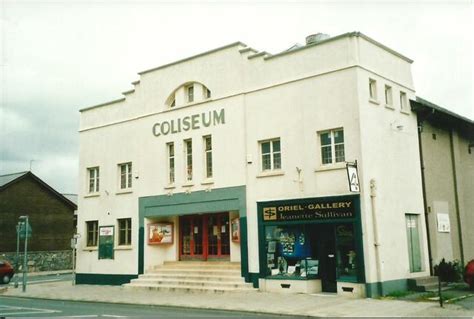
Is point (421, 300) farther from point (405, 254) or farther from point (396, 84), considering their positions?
point (396, 84)

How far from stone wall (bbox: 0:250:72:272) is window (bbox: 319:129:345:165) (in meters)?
30.7

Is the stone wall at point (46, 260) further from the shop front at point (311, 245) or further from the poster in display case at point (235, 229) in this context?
the shop front at point (311, 245)

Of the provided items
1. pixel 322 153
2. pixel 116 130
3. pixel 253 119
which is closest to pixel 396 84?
pixel 322 153

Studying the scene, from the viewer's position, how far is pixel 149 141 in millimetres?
25297

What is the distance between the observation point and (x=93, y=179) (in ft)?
92.6

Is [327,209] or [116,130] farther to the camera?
[116,130]

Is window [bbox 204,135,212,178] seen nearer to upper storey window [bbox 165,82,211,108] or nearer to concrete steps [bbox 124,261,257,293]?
upper storey window [bbox 165,82,211,108]

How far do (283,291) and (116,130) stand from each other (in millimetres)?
12665

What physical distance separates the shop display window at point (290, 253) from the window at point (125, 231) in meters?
8.46

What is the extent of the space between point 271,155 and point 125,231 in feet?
30.9

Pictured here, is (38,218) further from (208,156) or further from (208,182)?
(208,182)

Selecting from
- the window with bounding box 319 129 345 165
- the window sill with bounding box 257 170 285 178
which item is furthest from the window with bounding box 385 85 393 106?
the window sill with bounding box 257 170 285 178

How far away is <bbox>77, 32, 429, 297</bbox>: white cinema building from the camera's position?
1862cm

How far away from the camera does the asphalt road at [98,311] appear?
1511 centimetres
